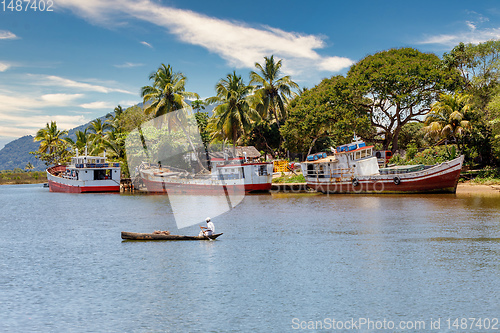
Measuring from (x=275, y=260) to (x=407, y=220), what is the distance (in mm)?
13329

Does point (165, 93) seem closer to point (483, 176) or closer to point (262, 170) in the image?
point (262, 170)

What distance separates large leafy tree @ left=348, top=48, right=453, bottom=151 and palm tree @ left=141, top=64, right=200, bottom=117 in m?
26.2

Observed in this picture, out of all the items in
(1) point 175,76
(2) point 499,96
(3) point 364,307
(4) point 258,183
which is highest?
(1) point 175,76

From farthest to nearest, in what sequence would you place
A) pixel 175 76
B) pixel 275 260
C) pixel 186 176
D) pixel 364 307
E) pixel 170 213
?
pixel 175 76 → pixel 186 176 → pixel 170 213 → pixel 275 260 → pixel 364 307

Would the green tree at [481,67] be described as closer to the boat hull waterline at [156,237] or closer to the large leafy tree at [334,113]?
the large leafy tree at [334,113]

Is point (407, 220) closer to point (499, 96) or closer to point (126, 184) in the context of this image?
point (499, 96)

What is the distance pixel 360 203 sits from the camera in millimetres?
40531

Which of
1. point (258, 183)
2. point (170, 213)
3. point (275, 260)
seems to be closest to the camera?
point (275, 260)

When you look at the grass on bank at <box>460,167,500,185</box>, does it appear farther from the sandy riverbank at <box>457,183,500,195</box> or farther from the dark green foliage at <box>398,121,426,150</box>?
the dark green foliage at <box>398,121,426,150</box>

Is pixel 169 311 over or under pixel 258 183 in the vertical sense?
under

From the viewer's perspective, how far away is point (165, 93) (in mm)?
64812

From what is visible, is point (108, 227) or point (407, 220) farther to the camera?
point (108, 227)

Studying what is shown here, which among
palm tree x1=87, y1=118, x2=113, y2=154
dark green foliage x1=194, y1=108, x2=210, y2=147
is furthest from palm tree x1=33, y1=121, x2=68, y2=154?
dark green foliage x1=194, y1=108, x2=210, y2=147

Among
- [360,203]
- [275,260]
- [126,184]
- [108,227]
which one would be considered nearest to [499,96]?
[360,203]
